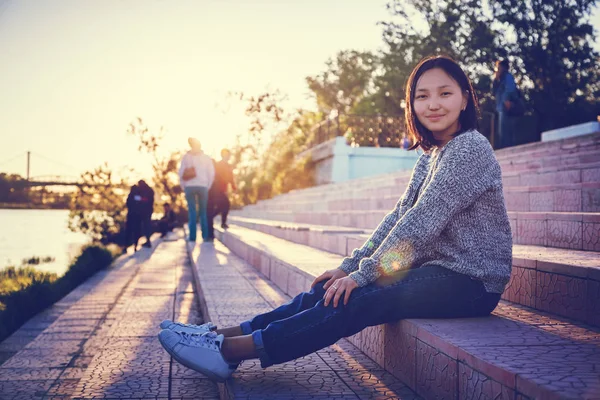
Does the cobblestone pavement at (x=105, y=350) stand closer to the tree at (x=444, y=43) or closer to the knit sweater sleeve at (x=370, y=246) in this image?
the knit sweater sleeve at (x=370, y=246)

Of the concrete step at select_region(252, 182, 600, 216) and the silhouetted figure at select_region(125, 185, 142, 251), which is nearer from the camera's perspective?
the concrete step at select_region(252, 182, 600, 216)

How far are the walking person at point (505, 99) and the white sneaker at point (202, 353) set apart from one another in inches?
306

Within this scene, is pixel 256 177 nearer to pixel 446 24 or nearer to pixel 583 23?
pixel 446 24

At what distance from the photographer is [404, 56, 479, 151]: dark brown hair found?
247cm

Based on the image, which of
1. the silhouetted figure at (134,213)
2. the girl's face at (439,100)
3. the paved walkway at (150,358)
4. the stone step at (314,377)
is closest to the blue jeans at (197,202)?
the silhouetted figure at (134,213)

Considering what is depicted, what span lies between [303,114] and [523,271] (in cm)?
2599

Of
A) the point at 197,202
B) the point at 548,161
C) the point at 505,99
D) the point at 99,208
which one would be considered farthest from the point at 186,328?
the point at 99,208

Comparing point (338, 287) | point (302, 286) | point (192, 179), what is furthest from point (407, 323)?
point (192, 179)

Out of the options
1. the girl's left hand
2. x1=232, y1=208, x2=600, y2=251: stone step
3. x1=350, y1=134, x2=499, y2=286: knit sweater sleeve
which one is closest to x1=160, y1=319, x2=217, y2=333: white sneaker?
the girl's left hand

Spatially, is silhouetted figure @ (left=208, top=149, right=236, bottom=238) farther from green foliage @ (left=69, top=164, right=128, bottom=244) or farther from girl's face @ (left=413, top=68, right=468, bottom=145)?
girl's face @ (left=413, top=68, right=468, bottom=145)

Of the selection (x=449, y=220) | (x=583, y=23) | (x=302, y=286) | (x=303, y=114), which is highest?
(x=583, y=23)

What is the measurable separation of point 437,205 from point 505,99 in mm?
7426

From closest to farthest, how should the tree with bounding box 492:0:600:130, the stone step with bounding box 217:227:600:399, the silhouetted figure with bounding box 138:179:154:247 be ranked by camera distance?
the stone step with bounding box 217:227:600:399 < the silhouetted figure with bounding box 138:179:154:247 < the tree with bounding box 492:0:600:130

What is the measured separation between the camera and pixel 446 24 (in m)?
26.7
